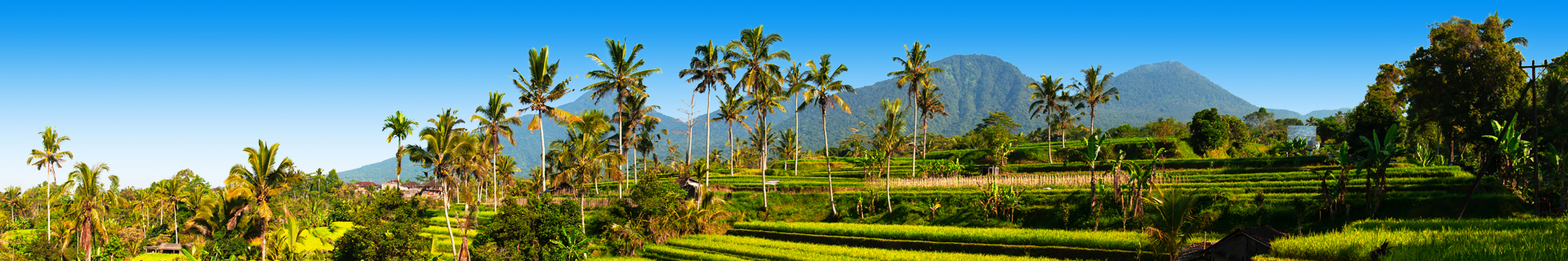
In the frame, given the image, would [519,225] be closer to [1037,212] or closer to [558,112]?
[558,112]

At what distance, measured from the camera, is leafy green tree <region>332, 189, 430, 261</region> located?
2570cm

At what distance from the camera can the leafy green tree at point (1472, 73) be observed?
90.5 feet

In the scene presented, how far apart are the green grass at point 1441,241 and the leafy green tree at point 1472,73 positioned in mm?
17037

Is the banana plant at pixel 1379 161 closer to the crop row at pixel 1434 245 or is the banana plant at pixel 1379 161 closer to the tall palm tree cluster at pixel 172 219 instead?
the crop row at pixel 1434 245

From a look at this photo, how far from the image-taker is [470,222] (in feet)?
122

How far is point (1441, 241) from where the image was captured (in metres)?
12.1

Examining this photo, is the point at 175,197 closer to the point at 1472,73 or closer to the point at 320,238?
the point at 320,238

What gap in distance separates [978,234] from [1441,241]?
1383 centimetres

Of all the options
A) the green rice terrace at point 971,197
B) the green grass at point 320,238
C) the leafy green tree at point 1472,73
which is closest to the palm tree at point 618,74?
the green rice terrace at point 971,197

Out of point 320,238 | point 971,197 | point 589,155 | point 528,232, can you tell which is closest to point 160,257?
point 320,238

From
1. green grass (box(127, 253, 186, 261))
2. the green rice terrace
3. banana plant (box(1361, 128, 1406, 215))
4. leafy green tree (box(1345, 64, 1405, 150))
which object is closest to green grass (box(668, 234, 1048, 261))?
the green rice terrace

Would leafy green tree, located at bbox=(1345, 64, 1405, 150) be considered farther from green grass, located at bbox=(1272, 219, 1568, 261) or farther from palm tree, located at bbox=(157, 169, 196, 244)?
palm tree, located at bbox=(157, 169, 196, 244)

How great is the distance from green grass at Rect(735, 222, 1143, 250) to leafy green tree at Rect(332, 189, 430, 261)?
45.1 feet

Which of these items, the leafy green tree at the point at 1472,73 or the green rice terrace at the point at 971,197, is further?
the leafy green tree at the point at 1472,73
